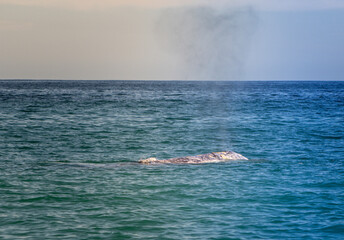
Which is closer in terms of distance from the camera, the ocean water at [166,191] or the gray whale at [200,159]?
the ocean water at [166,191]

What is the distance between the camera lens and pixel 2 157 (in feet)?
78.1

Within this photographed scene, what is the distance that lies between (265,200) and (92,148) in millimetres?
15639

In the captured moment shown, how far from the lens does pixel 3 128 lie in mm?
39250

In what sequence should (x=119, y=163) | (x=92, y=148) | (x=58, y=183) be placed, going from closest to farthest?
(x=58, y=183), (x=119, y=163), (x=92, y=148)

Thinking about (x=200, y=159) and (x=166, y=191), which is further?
(x=200, y=159)

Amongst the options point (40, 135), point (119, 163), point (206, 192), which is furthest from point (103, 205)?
point (40, 135)

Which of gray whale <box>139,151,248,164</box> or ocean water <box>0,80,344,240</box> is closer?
ocean water <box>0,80,344,240</box>

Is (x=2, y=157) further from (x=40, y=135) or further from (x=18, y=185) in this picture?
(x=40, y=135)

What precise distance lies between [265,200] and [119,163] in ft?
30.3

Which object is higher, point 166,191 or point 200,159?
point 200,159

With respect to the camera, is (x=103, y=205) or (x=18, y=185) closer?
(x=103, y=205)

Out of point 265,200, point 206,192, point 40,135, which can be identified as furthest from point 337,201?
point 40,135

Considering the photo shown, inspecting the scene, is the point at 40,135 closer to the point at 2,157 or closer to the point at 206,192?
the point at 2,157

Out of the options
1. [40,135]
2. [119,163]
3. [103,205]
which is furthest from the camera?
[40,135]
